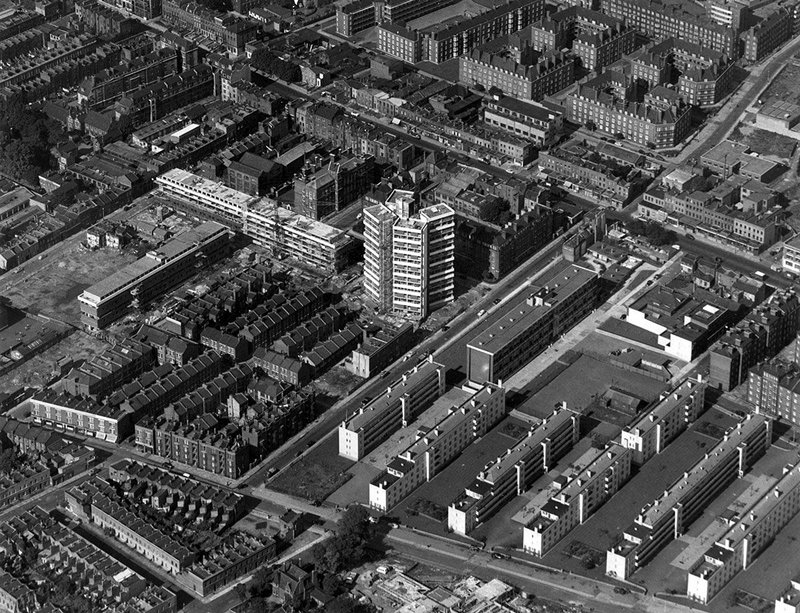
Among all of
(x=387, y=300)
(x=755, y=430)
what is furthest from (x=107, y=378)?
(x=755, y=430)

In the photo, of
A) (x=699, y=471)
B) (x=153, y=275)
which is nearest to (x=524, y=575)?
(x=699, y=471)

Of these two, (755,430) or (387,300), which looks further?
(387,300)

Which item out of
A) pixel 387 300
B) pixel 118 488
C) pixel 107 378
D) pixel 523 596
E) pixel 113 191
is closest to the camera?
pixel 523 596

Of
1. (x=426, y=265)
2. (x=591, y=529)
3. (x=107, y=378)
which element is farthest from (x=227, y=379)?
(x=591, y=529)

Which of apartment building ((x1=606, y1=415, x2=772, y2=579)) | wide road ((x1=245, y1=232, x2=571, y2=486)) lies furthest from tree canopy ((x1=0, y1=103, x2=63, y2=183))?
apartment building ((x1=606, y1=415, x2=772, y2=579))

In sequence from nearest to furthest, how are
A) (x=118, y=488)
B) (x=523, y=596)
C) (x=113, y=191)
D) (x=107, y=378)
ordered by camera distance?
1. (x=523, y=596)
2. (x=118, y=488)
3. (x=107, y=378)
4. (x=113, y=191)

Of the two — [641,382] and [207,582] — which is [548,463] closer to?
[641,382]

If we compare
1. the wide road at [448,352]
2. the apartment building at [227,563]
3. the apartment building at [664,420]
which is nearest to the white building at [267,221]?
the wide road at [448,352]

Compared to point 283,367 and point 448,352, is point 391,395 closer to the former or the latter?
point 283,367
